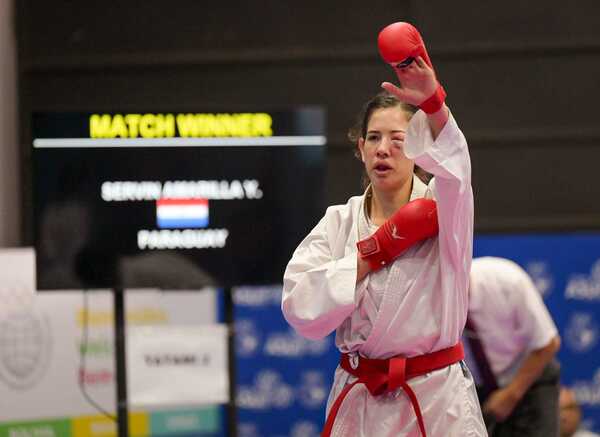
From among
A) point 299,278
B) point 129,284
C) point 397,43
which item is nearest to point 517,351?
point 129,284

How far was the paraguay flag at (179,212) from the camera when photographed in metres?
3.78

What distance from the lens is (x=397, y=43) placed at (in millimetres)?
2162

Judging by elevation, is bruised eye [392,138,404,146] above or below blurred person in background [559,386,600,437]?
above

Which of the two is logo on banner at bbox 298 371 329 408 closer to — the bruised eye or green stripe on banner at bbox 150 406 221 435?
green stripe on banner at bbox 150 406 221 435

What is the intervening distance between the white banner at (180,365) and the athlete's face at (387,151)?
168 cm

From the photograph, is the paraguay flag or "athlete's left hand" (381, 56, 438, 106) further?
the paraguay flag

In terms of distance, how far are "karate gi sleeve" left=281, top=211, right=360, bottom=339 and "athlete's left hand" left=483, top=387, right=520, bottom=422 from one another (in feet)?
4.78

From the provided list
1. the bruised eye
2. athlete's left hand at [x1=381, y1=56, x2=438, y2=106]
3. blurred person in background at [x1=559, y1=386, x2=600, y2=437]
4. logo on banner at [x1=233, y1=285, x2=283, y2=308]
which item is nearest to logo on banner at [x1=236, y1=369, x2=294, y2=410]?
logo on banner at [x1=233, y1=285, x2=283, y2=308]

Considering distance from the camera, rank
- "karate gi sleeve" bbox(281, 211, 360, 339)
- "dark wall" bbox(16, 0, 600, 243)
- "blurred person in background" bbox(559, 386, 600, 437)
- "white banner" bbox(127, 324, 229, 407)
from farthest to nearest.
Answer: "dark wall" bbox(16, 0, 600, 243), "blurred person in background" bbox(559, 386, 600, 437), "white banner" bbox(127, 324, 229, 407), "karate gi sleeve" bbox(281, 211, 360, 339)

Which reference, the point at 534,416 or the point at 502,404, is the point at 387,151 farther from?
the point at 534,416

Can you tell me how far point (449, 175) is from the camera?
7.39 ft

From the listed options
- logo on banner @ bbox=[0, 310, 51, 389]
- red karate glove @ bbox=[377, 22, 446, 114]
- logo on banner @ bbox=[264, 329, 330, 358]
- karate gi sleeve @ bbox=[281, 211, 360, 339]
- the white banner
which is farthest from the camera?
logo on banner @ bbox=[264, 329, 330, 358]

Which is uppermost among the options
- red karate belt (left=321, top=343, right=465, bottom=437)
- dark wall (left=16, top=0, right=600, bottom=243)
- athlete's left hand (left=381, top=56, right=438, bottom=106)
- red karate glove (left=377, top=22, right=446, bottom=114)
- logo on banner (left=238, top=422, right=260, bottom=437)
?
dark wall (left=16, top=0, right=600, bottom=243)

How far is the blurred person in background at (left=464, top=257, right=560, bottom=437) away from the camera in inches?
150
